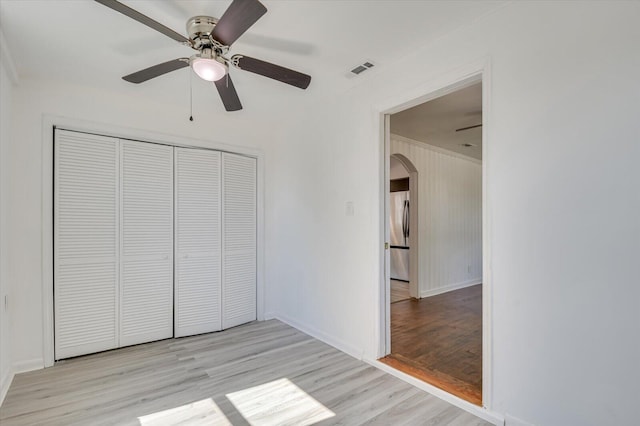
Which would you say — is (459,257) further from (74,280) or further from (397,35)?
(74,280)

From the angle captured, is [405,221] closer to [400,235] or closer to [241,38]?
[400,235]

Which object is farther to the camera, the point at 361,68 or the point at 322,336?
the point at 322,336

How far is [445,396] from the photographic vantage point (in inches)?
87.7

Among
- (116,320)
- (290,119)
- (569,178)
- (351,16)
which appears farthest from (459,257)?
(116,320)

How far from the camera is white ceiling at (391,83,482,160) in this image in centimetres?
337

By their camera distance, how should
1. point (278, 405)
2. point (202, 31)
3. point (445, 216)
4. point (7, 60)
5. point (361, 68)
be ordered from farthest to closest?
point (445, 216) < point (361, 68) < point (7, 60) < point (278, 405) < point (202, 31)

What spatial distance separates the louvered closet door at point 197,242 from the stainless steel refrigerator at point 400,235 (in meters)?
4.02

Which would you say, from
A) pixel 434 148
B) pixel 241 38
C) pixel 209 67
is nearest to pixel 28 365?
pixel 209 67

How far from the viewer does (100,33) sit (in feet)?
6.99

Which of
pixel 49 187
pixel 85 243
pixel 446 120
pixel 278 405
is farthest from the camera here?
pixel 446 120

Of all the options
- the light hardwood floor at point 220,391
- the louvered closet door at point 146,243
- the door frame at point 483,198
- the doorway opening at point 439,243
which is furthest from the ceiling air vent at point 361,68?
the light hardwood floor at point 220,391

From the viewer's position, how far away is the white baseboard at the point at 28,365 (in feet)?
8.71

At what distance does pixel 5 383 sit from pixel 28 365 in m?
0.36

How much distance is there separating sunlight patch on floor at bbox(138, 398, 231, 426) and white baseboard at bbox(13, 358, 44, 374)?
146 cm
